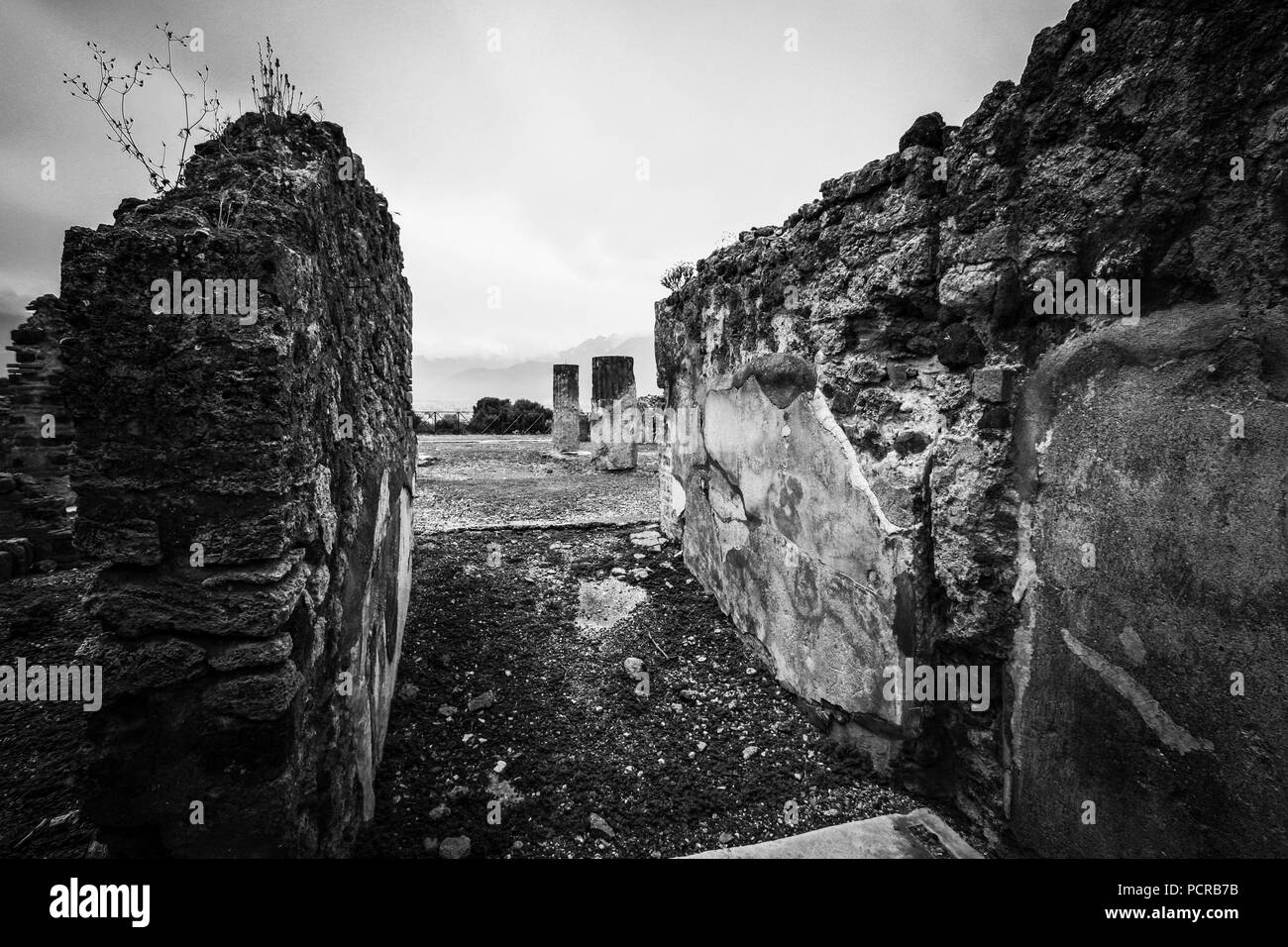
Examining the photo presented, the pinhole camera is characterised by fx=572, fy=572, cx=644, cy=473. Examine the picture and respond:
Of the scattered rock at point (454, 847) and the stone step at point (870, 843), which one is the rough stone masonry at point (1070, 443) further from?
the scattered rock at point (454, 847)

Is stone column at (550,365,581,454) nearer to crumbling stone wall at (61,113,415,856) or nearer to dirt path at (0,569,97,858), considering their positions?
dirt path at (0,569,97,858)

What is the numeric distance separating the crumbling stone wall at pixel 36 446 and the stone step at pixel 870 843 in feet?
19.5

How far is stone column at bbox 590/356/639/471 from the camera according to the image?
9555 millimetres

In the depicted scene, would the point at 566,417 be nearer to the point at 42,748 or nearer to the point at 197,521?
the point at 42,748

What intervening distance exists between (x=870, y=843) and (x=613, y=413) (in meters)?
9.06

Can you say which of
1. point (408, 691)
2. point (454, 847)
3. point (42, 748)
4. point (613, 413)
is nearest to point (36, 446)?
point (42, 748)

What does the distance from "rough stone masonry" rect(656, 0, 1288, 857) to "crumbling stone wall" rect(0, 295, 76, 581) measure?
20.1ft

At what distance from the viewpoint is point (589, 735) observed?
246 cm

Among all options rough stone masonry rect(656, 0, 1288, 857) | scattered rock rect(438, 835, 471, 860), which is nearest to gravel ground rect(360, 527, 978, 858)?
scattered rock rect(438, 835, 471, 860)
